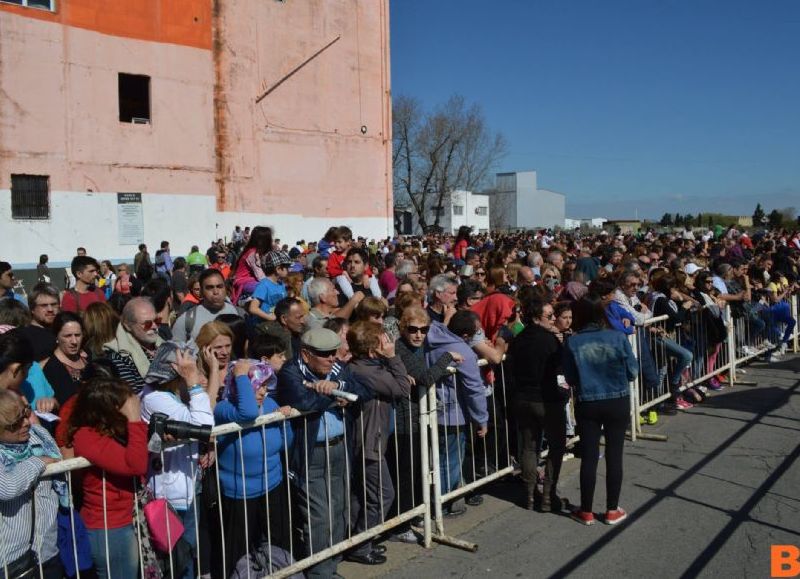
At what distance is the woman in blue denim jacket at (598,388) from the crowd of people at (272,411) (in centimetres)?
1

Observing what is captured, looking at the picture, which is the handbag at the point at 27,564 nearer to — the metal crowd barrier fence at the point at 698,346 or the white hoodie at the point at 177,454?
the white hoodie at the point at 177,454

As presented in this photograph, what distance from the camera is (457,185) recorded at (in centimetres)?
6606

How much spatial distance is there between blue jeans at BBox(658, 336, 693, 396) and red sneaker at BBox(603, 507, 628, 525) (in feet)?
12.3

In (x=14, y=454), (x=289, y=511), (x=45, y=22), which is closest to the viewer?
(x=14, y=454)

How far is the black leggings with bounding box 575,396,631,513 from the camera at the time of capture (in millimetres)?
5934

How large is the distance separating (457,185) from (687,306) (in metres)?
56.9

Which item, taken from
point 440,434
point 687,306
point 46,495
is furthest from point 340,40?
point 46,495

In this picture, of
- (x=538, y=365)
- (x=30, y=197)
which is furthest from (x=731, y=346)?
(x=30, y=197)

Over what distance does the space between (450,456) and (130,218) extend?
21880mm

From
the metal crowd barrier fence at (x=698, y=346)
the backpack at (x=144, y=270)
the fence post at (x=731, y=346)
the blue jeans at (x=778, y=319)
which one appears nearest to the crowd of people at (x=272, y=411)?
the metal crowd barrier fence at (x=698, y=346)

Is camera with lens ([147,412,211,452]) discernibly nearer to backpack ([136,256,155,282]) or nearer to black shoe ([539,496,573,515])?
black shoe ([539,496,573,515])

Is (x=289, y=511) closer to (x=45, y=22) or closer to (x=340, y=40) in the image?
(x=45, y=22)

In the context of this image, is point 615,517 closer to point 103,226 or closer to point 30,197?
point 30,197

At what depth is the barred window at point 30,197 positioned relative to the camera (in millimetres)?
23016
